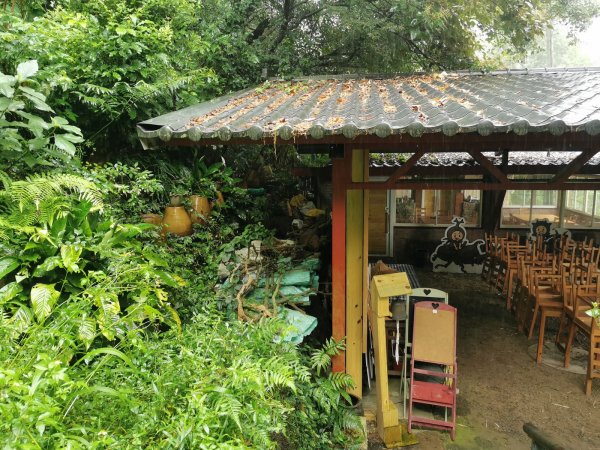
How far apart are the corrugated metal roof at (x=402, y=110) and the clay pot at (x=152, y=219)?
4.98 feet

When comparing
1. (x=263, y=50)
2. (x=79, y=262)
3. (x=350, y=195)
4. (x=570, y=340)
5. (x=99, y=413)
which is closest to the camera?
(x=99, y=413)

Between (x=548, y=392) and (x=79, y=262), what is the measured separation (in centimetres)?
575

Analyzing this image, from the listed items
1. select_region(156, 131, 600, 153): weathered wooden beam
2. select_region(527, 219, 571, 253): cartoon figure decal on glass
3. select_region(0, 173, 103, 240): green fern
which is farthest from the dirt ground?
select_region(527, 219, 571, 253): cartoon figure decal on glass

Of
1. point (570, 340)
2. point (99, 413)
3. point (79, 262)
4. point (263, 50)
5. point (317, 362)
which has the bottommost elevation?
point (570, 340)

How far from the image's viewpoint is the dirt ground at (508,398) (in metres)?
4.40

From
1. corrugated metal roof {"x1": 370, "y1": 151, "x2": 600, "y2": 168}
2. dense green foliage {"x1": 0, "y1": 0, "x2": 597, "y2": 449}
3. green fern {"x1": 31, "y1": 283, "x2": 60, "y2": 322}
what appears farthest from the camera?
corrugated metal roof {"x1": 370, "y1": 151, "x2": 600, "y2": 168}

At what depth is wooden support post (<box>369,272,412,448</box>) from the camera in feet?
13.5

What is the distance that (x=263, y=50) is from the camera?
343 inches

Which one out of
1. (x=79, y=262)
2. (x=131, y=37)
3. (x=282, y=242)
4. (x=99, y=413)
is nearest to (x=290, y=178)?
(x=282, y=242)

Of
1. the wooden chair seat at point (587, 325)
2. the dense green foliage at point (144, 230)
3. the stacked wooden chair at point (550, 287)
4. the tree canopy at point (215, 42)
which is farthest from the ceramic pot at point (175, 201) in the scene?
the wooden chair seat at point (587, 325)

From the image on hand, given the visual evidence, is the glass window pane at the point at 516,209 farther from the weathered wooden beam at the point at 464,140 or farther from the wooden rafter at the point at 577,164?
the weathered wooden beam at the point at 464,140

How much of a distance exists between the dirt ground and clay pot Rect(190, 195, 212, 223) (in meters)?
3.26

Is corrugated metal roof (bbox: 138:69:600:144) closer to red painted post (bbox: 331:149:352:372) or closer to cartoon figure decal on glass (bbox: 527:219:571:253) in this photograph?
red painted post (bbox: 331:149:352:372)

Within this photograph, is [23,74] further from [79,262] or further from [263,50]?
[263,50]
